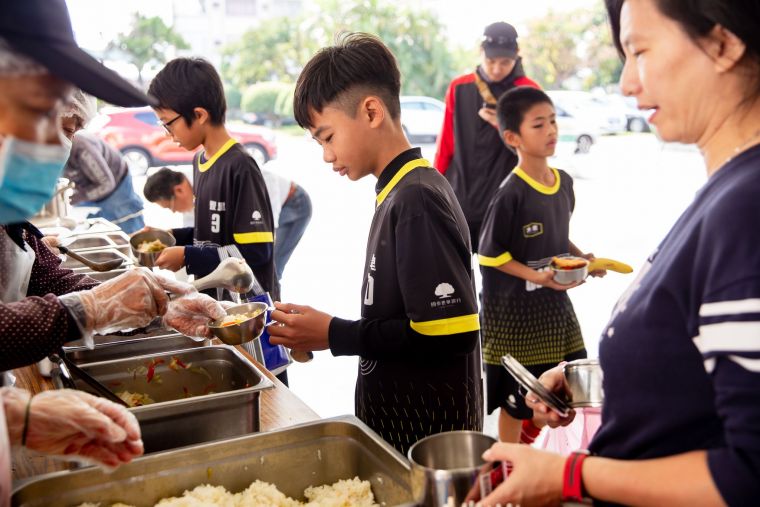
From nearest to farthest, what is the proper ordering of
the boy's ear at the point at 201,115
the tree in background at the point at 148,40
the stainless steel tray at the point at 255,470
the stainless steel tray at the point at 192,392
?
the stainless steel tray at the point at 255,470, the stainless steel tray at the point at 192,392, the boy's ear at the point at 201,115, the tree in background at the point at 148,40

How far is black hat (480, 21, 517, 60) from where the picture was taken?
3330 millimetres

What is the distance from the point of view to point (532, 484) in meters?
0.88

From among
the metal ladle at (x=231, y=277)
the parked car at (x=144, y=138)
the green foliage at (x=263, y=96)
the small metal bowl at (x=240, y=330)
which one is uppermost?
the green foliage at (x=263, y=96)

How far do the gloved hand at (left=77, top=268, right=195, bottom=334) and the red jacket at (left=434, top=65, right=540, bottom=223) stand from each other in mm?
2158

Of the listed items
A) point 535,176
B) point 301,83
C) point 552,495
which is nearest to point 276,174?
point 535,176

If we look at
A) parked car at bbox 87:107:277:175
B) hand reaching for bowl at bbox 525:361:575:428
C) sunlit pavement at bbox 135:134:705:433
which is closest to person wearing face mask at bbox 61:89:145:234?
sunlit pavement at bbox 135:134:705:433

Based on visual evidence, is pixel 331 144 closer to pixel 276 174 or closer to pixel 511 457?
pixel 511 457

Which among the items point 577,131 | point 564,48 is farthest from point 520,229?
point 564,48

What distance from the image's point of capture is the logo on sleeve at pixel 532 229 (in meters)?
2.67

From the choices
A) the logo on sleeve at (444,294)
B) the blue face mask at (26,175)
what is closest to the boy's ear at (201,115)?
the logo on sleeve at (444,294)

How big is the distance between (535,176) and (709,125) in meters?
1.91

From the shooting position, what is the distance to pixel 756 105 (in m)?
0.81

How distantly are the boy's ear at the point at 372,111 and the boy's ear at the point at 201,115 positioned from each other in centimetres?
115

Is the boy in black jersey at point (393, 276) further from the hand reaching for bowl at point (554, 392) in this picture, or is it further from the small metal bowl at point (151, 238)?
the small metal bowl at point (151, 238)
